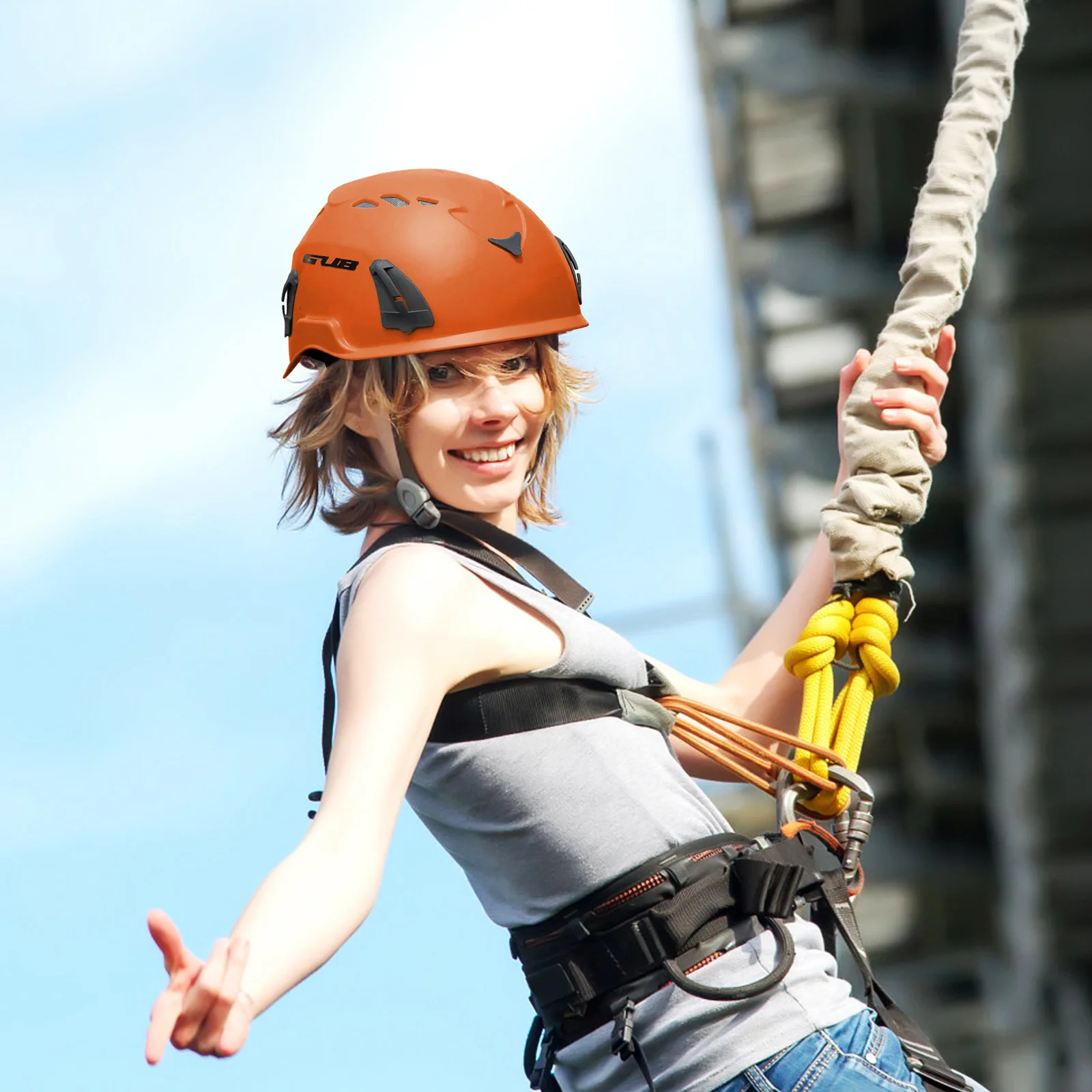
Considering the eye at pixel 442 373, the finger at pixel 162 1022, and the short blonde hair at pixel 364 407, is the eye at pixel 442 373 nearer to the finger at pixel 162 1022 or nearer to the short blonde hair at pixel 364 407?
the short blonde hair at pixel 364 407

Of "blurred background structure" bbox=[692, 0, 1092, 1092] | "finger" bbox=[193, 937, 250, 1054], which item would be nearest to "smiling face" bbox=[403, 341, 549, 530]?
"finger" bbox=[193, 937, 250, 1054]

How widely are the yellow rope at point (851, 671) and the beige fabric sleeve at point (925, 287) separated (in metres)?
0.10

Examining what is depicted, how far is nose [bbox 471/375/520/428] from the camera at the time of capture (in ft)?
9.91

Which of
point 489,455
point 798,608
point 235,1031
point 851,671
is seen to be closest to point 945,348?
point 798,608

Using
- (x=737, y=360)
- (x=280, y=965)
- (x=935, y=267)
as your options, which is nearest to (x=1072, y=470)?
(x=737, y=360)

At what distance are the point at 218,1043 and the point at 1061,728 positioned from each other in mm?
8898

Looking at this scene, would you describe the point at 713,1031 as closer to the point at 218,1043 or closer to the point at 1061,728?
the point at 218,1043

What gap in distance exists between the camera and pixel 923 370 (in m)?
3.62

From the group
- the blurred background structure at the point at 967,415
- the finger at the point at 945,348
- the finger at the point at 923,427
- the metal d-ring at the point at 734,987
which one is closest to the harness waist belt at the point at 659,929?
the metal d-ring at the point at 734,987

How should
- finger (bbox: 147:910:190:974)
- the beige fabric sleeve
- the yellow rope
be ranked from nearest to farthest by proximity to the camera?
finger (bbox: 147:910:190:974) < the yellow rope < the beige fabric sleeve

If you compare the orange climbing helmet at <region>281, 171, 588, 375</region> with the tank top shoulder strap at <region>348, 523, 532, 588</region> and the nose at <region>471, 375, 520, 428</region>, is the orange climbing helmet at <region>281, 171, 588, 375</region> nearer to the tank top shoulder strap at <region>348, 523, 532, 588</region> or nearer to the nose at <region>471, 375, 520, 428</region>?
the nose at <region>471, 375, 520, 428</region>

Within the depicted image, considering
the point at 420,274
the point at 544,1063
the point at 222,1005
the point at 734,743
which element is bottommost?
the point at 544,1063

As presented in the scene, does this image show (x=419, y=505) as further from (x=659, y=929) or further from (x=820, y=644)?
(x=820, y=644)

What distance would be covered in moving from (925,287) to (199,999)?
2284mm
